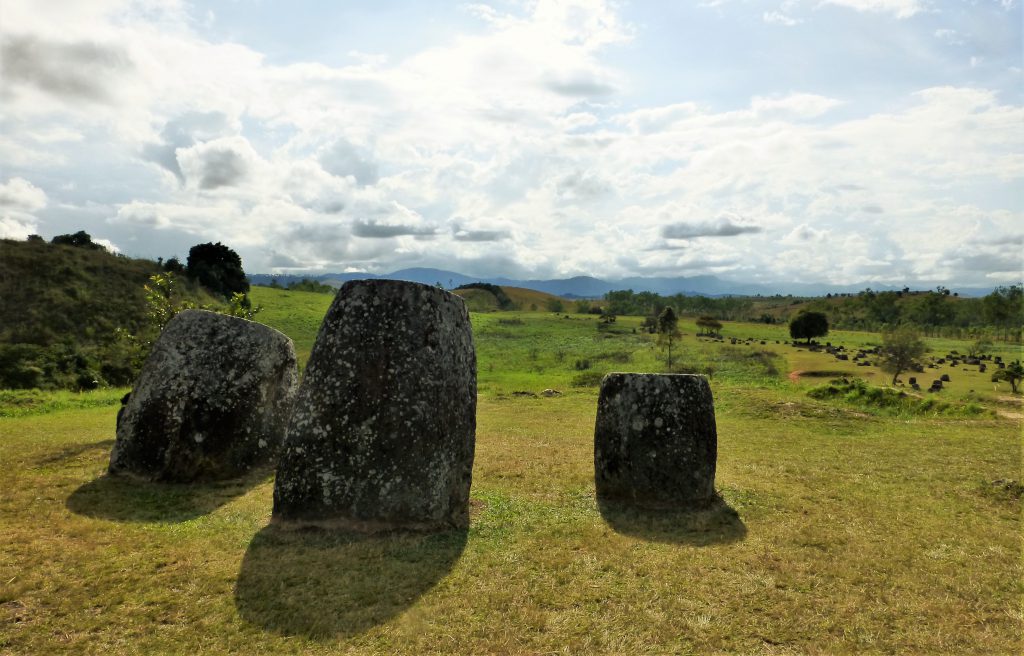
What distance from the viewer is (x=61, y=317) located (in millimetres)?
38406

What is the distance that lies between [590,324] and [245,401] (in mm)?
85940

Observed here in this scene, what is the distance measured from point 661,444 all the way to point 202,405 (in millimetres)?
8448

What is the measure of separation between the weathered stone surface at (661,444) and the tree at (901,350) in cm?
3672

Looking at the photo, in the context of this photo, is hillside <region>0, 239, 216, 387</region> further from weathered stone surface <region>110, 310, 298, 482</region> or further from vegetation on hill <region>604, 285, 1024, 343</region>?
vegetation on hill <region>604, 285, 1024, 343</region>

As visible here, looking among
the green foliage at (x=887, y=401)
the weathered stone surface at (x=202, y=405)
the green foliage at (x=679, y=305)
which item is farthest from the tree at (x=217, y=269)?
the green foliage at (x=679, y=305)

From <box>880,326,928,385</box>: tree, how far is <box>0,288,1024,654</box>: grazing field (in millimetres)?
30776

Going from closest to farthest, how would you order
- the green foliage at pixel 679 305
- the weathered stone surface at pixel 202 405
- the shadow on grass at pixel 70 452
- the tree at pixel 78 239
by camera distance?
the weathered stone surface at pixel 202 405 < the shadow on grass at pixel 70 452 < the tree at pixel 78 239 < the green foliage at pixel 679 305

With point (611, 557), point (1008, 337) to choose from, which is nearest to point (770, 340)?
point (1008, 337)

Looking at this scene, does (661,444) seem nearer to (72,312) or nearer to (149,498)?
(149,498)

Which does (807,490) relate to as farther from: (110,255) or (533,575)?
(110,255)

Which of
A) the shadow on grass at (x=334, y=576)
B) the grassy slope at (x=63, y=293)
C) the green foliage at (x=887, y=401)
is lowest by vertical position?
the green foliage at (x=887, y=401)

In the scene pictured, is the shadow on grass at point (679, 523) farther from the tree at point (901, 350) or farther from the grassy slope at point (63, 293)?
the grassy slope at point (63, 293)

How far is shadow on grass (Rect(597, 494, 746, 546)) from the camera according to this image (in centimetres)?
871

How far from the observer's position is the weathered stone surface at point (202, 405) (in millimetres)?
10195
